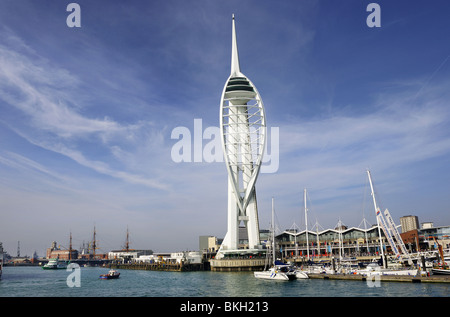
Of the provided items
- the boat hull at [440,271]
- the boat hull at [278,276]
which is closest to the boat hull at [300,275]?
the boat hull at [278,276]

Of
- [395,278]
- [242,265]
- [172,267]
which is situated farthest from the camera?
[172,267]

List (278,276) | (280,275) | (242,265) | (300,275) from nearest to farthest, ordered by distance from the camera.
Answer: (280,275) → (278,276) → (300,275) → (242,265)

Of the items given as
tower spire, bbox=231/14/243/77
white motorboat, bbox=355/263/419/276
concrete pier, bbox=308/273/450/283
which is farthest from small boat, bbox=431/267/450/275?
tower spire, bbox=231/14/243/77

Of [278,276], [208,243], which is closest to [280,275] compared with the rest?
[278,276]

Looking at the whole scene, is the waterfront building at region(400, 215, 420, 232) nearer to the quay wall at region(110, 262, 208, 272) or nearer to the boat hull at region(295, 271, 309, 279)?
the quay wall at region(110, 262, 208, 272)

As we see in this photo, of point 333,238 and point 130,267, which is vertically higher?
point 333,238

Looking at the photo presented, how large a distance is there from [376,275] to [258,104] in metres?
63.1

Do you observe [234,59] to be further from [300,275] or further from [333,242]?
[300,275]

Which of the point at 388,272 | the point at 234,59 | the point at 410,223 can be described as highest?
the point at 234,59

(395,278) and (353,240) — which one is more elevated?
(353,240)
